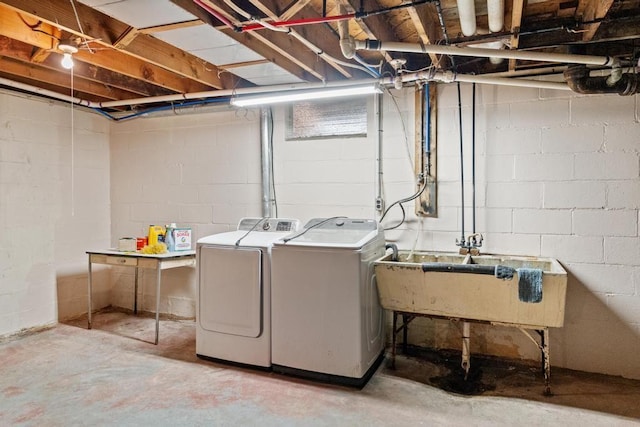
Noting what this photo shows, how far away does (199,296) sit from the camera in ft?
10.9

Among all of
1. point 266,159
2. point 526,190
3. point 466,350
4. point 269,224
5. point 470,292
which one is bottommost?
point 466,350

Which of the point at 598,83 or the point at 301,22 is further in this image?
the point at 598,83

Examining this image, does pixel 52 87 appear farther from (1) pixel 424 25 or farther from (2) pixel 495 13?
(2) pixel 495 13

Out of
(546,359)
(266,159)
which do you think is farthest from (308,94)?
(546,359)

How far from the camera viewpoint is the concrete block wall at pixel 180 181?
4176 millimetres

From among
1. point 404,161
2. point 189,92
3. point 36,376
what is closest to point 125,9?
point 189,92

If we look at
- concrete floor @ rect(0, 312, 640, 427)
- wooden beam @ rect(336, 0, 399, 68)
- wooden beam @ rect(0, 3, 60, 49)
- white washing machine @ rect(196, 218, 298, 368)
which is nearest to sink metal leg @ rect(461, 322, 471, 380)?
concrete floor @ rect(0, 312, 640, 427)

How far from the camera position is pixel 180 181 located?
4.47m

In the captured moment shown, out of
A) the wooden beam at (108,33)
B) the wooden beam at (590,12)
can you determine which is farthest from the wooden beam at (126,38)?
the wooden beam at (590,12)

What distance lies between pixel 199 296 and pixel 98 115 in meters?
2.65

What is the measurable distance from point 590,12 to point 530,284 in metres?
1.59

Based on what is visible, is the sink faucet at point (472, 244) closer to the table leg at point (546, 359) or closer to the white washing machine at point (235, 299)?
the table leg at point (546, 359)

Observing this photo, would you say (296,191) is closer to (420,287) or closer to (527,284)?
(420,287)

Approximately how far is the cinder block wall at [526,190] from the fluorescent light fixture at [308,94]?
39 cm
